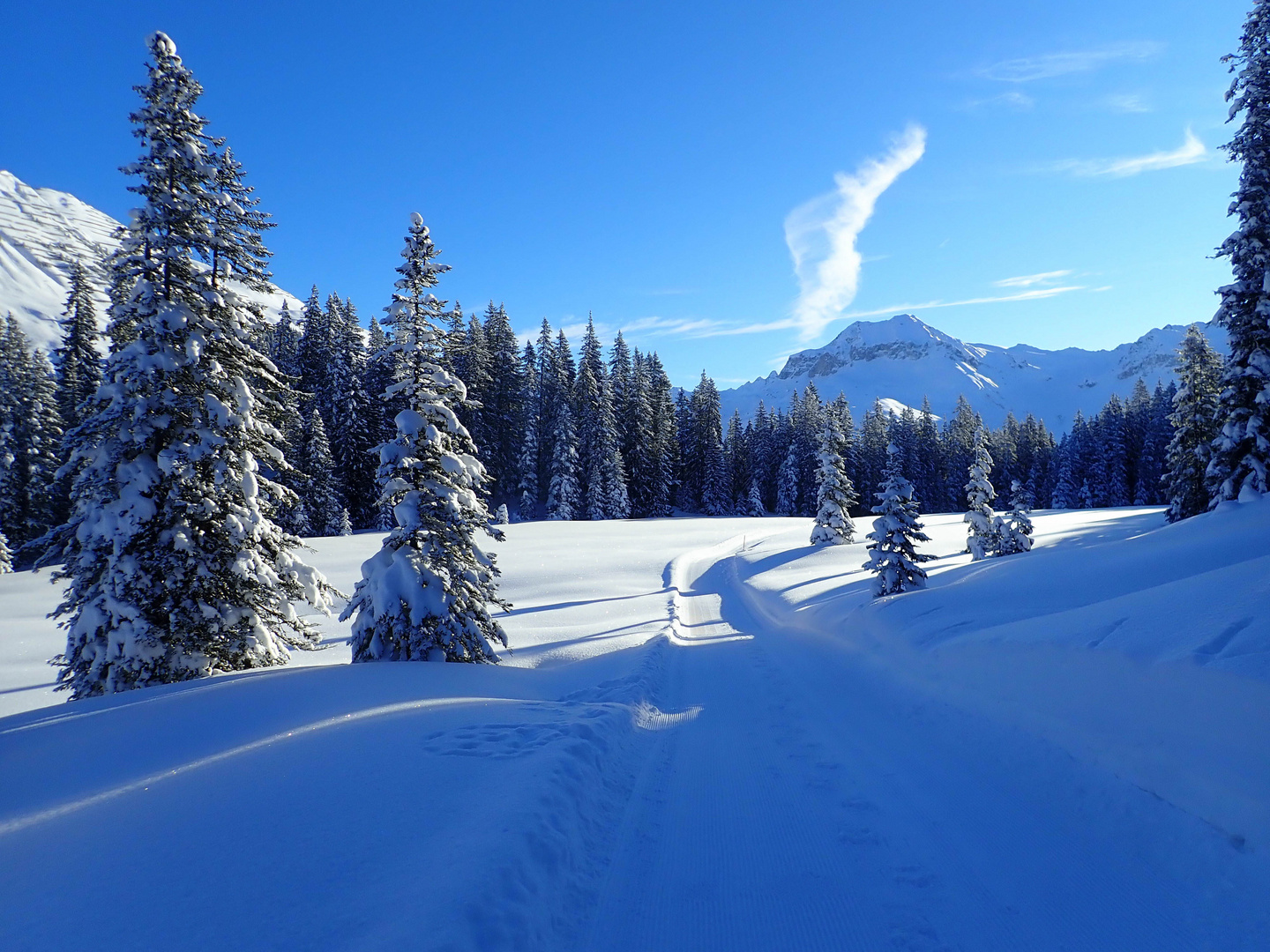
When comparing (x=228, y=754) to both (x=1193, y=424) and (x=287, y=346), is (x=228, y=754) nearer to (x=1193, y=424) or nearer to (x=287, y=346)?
(x=1193, y=424)

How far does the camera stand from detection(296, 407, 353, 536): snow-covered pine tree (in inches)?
1533

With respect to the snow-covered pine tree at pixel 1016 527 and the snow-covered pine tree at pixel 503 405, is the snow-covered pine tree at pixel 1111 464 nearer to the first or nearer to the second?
the snow-covered pine tree at pixel 1016 527

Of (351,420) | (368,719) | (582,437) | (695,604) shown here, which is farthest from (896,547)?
(582,437)

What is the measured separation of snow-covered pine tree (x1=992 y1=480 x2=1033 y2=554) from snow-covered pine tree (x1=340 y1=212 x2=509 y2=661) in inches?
898

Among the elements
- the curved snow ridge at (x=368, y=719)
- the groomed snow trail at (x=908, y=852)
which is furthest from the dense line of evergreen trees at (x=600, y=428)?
→ the groomed snow trail at (x=908, y=852)

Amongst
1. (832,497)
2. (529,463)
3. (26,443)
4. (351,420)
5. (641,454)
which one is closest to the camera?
(832,497)

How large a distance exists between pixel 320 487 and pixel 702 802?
41315 millimetres

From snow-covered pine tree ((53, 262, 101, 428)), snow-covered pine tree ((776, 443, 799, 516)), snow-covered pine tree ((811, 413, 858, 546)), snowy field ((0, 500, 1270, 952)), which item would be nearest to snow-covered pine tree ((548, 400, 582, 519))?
snow-covered pine tree ((811, 413, 858, 546))

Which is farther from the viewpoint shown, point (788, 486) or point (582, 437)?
point (788, 486)

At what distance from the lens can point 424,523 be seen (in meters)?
11.0

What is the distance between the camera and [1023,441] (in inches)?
3524

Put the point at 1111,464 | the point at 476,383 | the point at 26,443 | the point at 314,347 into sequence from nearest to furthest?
the point at 26,443 → the point at 314,347 → the point at 476,383 → the point at 1111,464

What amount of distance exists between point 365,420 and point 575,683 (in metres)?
39.3

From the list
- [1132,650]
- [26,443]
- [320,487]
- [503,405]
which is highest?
[503,405]
